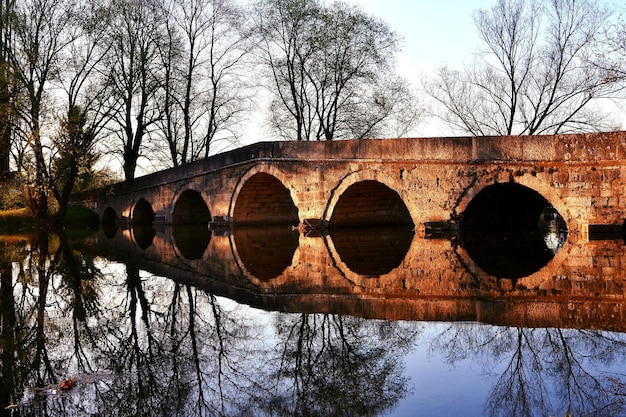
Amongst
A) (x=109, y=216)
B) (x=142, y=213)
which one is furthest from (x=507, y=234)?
(x=109, y=216)

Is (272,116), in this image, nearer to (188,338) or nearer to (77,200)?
(77,200)

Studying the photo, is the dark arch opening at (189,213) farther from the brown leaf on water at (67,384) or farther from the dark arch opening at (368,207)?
the brown leaf on water at (67,384)

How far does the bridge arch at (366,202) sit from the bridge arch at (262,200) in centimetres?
146

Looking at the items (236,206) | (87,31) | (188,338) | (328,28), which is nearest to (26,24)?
(87,31)

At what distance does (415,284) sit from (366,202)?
981 centimetres

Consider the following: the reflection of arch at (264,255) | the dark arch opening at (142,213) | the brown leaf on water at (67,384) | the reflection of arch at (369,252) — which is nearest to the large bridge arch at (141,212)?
the dark arch opening at (142,213)

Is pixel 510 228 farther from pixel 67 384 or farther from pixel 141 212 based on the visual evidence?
pixel 141 212

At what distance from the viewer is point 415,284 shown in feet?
20.0

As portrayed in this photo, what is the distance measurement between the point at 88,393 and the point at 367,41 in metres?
24.2

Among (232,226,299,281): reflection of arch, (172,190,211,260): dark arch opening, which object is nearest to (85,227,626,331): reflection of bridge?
(232,226,299,281): reflection of arch

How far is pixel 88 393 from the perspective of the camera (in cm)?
308

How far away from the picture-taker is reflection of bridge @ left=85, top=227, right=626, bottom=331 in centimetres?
464

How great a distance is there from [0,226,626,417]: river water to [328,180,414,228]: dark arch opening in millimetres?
6889

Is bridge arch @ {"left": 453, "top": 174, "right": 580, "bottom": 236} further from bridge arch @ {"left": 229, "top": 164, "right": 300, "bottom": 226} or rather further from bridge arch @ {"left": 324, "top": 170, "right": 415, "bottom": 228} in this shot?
bridge arch @ {"left": 229, "top": 164, "right": 300, "bottom": 226}
